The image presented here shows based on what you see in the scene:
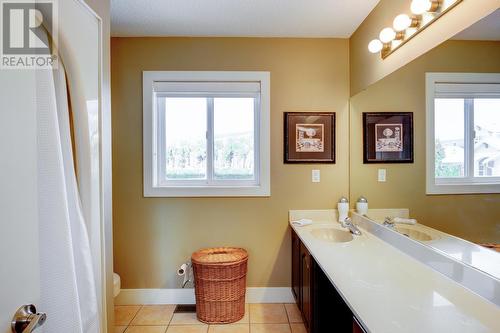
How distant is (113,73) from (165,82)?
48cm

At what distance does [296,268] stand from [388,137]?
1283 mm

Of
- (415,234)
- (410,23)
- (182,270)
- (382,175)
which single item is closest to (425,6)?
(410,23)

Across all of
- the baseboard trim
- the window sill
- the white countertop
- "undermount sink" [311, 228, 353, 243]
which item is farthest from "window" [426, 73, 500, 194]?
the baseboard trim

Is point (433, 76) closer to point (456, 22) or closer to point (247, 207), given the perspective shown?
point (456, 22)

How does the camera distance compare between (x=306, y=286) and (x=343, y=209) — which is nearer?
(x=306, y=286)

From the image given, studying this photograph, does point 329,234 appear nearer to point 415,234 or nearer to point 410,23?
point 415,234

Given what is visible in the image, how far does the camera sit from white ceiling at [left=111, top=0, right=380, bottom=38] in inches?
75.3

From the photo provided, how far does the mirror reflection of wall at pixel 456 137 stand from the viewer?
43.1 inches

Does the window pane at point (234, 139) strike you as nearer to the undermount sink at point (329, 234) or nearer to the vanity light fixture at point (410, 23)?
the undermount sink at point (329, 234)

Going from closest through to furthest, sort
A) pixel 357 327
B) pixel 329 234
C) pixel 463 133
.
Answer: pixel 357 327, pixel 463 133, pixel 329 234

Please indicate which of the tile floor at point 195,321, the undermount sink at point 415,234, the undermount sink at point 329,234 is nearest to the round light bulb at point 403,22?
the undermount sink at point 415,234

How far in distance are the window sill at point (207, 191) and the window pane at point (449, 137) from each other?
54.1 inches

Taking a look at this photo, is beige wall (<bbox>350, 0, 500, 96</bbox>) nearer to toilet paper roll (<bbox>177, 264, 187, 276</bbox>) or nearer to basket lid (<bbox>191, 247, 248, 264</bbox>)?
basket lid (<bbox>191, 247, 248, 264</bbox>)

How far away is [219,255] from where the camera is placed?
7.47ft
